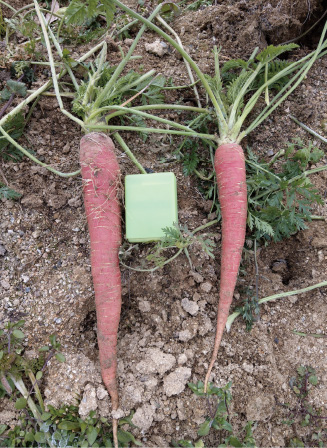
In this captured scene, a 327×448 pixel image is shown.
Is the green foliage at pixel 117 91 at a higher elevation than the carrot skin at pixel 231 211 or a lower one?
higher

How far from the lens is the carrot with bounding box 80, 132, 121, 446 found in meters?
1.63

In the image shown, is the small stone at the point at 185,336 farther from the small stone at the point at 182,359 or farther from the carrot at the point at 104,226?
the carrot at the point at 104,226

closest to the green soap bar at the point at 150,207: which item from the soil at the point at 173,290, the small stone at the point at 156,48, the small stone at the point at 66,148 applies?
the soil at the point at 173,290

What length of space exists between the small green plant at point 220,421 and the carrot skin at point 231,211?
1.31 feet

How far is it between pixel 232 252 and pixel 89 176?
0.83 meters

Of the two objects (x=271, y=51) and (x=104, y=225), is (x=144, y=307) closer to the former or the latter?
(x=104, y=225)

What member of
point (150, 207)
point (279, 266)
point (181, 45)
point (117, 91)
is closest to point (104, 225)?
point (150, 207)

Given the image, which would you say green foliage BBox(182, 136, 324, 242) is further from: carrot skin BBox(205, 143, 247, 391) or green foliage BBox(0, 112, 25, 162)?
green foliage BBox(0, 112, 25, 162)

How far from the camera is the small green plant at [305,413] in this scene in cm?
151

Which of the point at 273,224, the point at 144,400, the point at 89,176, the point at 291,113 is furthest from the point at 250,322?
the point at 291,113

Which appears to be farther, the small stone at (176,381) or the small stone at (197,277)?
the small stone at (197,277)

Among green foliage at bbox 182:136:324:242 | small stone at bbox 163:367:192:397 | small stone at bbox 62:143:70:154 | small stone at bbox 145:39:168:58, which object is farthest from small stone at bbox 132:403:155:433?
small stone at bbox 145:39:168:58

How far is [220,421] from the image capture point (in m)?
1.40

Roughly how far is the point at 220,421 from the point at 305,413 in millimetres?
440
